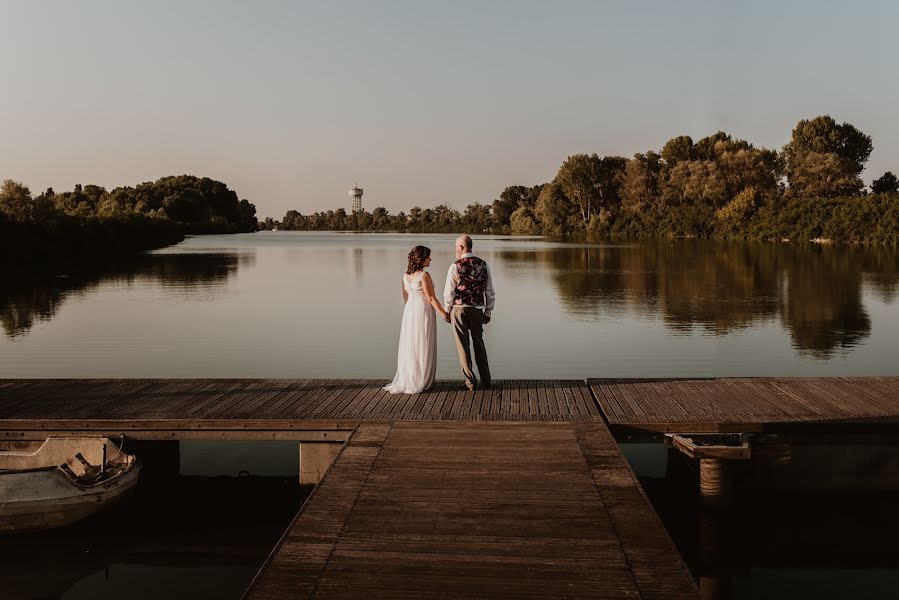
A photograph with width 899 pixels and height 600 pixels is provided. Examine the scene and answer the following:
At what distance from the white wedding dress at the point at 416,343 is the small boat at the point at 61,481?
3.28 metres

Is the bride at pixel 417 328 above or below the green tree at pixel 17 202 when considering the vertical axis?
below

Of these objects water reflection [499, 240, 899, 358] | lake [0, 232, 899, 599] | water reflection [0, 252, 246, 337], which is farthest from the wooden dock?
water reflection [0, 252, 246, 337]

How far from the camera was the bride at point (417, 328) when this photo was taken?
9.82 meters

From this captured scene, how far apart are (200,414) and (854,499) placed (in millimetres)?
7501

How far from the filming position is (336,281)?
42312 mm

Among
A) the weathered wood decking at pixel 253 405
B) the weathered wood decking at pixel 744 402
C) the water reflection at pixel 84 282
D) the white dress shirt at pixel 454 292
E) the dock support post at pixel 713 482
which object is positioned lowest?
the dock support post at pixel 713 482

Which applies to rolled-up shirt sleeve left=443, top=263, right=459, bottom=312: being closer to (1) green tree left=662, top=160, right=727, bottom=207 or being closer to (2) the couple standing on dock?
(2) the couple standing on dock

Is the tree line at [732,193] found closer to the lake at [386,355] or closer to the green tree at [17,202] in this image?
the lake at [386,355]

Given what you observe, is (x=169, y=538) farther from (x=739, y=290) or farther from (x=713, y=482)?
(x=739, y=290)

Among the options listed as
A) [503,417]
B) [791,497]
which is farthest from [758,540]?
[503,417]

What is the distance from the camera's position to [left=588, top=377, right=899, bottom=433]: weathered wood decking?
28.9 ft

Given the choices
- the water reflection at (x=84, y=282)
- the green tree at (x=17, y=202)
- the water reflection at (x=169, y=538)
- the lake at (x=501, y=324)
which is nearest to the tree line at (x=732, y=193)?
the lake at (x=501, y=324)

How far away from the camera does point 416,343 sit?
9.91 m

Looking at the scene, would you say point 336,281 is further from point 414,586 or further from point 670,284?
point 414,586
